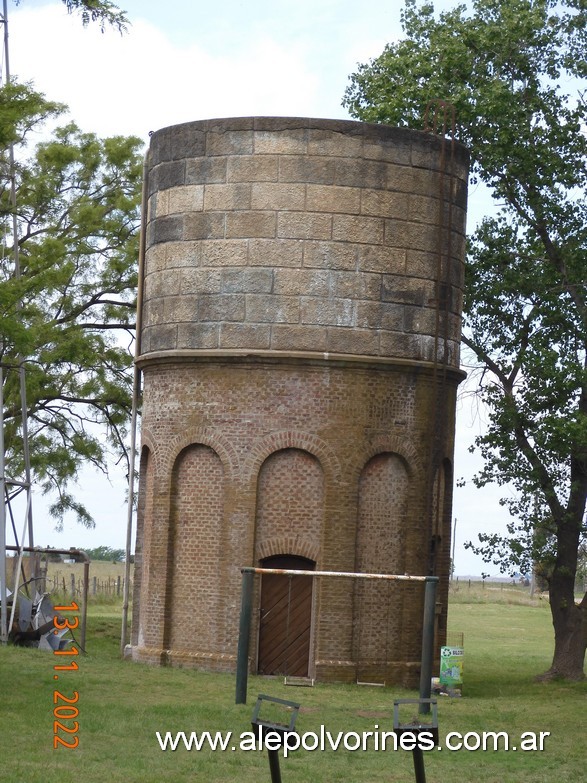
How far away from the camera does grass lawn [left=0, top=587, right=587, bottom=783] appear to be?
17450 millimetres

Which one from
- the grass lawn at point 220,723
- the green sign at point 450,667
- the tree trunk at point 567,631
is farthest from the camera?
the tree trunk at point 567,631

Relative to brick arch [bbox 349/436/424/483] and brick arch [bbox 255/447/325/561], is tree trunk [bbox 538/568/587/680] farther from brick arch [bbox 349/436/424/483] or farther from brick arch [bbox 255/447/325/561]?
brick arch [bbox 255/447/325/561]

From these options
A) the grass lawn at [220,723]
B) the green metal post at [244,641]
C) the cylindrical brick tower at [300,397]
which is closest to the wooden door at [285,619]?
the cylindrical brick tower at [300,397]

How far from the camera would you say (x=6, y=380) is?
1543 inches

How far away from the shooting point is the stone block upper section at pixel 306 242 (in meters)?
27.9

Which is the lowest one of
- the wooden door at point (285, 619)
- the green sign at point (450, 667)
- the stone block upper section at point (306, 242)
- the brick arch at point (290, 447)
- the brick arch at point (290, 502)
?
the green sign at point (450, 667)

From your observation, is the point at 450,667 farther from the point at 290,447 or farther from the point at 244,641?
the point at 244,641

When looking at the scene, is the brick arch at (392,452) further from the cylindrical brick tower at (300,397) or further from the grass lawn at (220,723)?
the grass lawn at (220,723)

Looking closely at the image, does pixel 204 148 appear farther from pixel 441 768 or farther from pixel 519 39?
pixel 441 768

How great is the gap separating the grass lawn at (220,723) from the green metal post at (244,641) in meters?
0.27

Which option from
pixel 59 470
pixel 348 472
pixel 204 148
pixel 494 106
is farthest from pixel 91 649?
pixel 494 106

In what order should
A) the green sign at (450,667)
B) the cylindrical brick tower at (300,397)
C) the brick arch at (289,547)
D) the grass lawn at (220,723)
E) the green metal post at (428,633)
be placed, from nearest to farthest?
the grass lawn at (220,723), the green metal post at (428,633), the brick arch at (289,547), the cylindrical brick tower at (300,397), the green sign at (450,667)

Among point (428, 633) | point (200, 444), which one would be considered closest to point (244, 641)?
point (428, 633)

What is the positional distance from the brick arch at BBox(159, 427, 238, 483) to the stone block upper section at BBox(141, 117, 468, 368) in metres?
1.63
